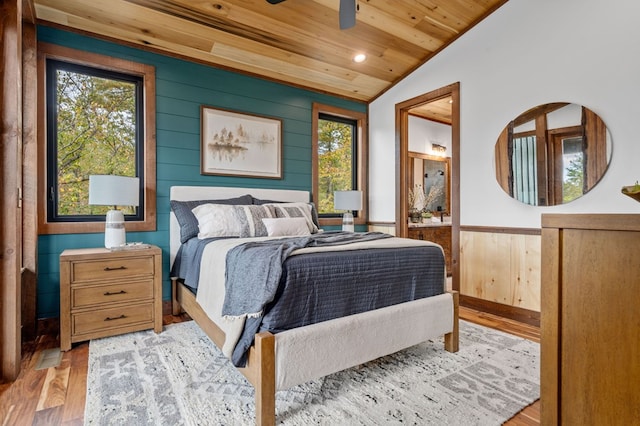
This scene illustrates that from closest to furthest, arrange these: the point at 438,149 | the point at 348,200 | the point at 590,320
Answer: the point at 590,320
the point at 348,200
the point at 438,149

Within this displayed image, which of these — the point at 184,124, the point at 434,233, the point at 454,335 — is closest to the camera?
the point at 454,335

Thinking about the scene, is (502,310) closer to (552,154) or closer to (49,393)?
(552,154)

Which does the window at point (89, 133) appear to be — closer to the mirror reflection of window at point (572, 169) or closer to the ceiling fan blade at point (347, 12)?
the ceiling fan blade at point (347, 12)

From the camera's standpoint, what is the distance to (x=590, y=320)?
0.92 metres

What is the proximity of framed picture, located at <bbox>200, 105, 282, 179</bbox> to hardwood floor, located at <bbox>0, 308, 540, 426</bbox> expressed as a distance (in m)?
1.99

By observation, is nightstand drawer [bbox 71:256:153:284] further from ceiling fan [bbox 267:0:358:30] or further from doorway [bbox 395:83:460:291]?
doorway [bbox 395:83:460:291]

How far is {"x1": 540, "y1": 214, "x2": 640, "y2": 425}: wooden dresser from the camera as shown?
33.3 inches

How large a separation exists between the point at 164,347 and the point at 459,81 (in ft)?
12.5

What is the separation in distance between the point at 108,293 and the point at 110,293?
0.01 meters

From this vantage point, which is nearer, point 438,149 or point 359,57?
point 359,57

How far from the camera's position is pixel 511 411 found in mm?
1695

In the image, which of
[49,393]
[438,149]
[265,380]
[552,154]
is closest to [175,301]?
[49,393]

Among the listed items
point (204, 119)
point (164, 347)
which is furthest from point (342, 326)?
point (204, 119)

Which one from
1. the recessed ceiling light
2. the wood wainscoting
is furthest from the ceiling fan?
the wood wainscoting
